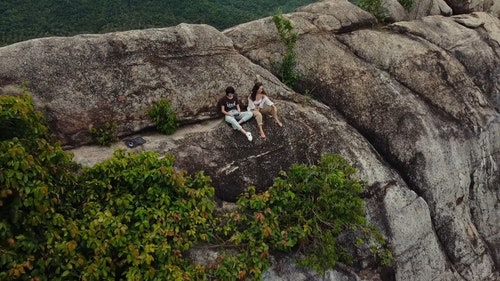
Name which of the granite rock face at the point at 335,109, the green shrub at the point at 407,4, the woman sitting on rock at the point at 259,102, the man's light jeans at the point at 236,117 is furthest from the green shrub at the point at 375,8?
the man's light jeans at the point at 236,117

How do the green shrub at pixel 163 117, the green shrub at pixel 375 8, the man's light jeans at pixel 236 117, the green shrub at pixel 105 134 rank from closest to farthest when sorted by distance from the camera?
the green shrub at pixel 105 134
the green shrub at pixel 163 117
the man's light jeans at pixel 236 117
the green shrub at pixel 375 8

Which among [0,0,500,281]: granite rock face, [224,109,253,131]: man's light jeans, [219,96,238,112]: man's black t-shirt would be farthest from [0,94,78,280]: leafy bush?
[219,96,238,112]: man's black t-shirt

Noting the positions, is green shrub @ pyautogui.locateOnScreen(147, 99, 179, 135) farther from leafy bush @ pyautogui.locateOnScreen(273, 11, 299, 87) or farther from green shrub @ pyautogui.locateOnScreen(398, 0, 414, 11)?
green shrub @ pyautogui.locateOnScreen(398, 0, 414, 11)

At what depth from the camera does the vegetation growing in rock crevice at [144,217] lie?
7.26 meters

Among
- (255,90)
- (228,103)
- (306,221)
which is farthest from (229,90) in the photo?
(306,221)

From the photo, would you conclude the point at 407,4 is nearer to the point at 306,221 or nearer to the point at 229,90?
the point at 229,90

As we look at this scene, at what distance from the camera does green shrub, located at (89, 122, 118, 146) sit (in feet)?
33.7

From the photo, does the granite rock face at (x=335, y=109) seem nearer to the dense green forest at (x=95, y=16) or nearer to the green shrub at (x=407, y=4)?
the green shrub at (x=407, y=4)

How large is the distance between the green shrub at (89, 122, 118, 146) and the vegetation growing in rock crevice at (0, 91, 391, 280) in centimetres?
123

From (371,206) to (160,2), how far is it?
53707mm

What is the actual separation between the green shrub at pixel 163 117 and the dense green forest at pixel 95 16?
126 ft

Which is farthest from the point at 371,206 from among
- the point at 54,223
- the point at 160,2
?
the point at 160,2

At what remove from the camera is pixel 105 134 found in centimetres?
1033

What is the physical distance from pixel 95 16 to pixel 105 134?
4576cm
